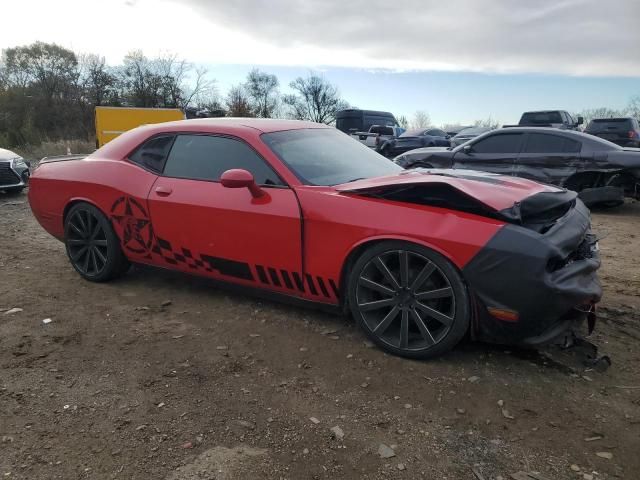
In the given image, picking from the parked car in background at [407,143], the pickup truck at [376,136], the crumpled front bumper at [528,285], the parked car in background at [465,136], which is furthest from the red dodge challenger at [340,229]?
the parked car in background at [465,136]

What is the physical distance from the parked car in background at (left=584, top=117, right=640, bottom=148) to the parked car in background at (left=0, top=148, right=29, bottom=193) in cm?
1559

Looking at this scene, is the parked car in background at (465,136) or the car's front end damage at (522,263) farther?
the parked car in background at (465,136)

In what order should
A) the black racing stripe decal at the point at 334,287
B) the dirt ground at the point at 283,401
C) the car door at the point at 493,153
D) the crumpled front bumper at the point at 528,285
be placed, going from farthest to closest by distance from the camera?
the car door at the point at 493,153
the black racing stripe decal at the point at 334,287
the crumpled front bumper at the point at 528,285
the dirt ground at the point at 283,401

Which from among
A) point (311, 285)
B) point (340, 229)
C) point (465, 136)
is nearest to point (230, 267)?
point (311, 285)

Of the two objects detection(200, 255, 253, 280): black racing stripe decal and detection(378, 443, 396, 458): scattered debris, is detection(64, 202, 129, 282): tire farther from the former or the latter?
detection(378, 443, 396, 458): scattered debris

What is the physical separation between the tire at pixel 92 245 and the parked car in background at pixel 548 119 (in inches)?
672

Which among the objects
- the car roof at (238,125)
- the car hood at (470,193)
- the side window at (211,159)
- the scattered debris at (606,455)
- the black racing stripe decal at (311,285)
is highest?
the car roof at (238,125)

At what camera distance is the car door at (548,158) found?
8.05 meters

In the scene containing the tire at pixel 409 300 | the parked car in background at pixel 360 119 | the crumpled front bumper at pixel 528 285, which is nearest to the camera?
the crumpled front bumper at pixel 528 285

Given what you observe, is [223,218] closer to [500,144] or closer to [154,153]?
[154,153]

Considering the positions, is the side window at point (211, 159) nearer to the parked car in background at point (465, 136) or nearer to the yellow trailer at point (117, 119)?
the yellow trailer at point (117, 119)

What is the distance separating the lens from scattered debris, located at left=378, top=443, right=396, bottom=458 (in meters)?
2.23

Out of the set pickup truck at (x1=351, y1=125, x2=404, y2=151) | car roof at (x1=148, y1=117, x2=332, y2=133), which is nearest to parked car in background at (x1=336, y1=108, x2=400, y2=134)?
pickup truck at (x1=351, y1=125, x2=404, y2=151)

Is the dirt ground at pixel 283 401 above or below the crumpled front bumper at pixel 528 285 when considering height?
below
